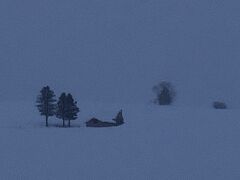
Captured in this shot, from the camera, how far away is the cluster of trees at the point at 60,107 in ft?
73.7

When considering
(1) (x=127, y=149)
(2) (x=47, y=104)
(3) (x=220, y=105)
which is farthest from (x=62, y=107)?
(3) (x=220, y=105)

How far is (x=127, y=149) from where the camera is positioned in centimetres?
1641

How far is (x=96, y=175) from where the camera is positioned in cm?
1289

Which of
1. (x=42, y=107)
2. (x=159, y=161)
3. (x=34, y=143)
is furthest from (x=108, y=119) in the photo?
(x=159, y=161)

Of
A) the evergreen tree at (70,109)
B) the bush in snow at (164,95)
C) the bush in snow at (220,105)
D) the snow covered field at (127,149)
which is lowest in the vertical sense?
the snow covered field at (127,149)

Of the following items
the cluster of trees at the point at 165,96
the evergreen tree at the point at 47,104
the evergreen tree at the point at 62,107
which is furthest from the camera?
the cluster of trees at the point at 165,96

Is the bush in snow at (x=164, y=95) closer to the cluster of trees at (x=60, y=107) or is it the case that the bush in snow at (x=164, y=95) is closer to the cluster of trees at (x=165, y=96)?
the cluster of trees at (x=165, y=96)

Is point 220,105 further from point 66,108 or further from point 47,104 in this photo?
point 47,104

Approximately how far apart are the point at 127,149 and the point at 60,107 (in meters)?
6.91

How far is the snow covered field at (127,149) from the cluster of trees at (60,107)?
2.44 ft

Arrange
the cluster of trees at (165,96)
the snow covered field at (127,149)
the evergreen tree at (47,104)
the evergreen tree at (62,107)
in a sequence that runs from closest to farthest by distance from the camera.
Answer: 1. the snow covered field at (127,149)
2. the evergreen tree at (62,107)
3. the evergreen tree at (47,104)
4. the cluster of trees at (165,96)

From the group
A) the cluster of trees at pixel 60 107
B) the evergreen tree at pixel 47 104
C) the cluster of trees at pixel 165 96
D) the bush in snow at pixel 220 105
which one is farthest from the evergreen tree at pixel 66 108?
the bush in snow at pixel 220 105

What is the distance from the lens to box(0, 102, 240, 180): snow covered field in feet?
43.3

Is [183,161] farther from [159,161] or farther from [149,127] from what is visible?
[149,127]
